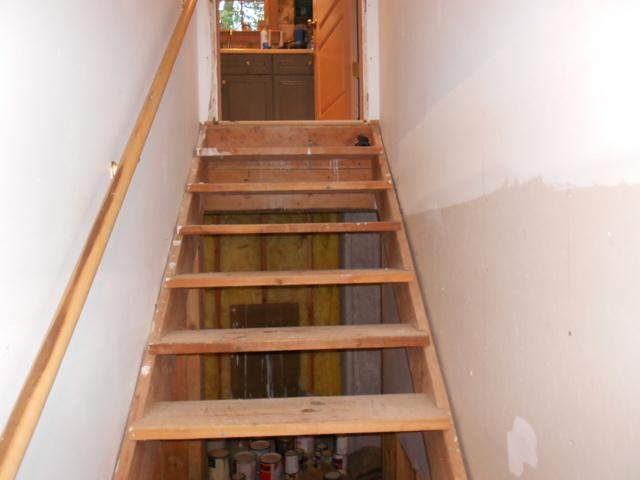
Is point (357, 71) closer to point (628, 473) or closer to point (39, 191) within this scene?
point (39, 191)

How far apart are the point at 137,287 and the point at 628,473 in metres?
1.40

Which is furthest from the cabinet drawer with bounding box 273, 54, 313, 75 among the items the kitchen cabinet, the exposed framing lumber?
the exposed framing lumber

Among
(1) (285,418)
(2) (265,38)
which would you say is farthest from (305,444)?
(2) (265,38)

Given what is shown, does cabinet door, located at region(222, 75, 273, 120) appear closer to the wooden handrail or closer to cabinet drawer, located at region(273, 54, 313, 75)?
cabinet drawer, located at region(273, 54, 313, 75)

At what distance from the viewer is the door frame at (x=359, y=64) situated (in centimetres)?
330

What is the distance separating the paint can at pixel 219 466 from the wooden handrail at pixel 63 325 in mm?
2485

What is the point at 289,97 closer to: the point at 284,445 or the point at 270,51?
the point at 270,51

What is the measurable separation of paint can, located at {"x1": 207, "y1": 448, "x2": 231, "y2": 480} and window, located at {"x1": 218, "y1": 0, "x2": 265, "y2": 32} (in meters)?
4.92

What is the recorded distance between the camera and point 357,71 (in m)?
3.49

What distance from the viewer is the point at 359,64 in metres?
3.38

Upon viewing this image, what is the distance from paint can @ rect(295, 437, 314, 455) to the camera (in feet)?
12.4

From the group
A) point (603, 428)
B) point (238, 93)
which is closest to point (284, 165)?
point (603, 428)

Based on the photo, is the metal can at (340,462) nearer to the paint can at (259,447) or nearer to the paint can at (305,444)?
the paint can at (305,444)

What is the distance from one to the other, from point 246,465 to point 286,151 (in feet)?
6.51
